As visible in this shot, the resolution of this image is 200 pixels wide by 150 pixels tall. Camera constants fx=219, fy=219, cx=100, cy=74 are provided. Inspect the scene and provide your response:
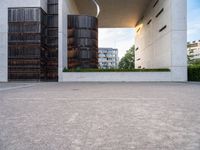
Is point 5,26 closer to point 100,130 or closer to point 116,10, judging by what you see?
point 116,10

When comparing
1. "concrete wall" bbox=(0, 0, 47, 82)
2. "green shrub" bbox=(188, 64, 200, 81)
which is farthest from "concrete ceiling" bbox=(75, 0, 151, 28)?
"green shrub" bbox=(188, 64, 200, 81)

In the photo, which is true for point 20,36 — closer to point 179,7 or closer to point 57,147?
point 179,7

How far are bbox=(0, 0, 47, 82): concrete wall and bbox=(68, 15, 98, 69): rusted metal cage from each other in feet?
18.1

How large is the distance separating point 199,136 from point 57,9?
29019 millimetres

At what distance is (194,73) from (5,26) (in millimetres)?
24511

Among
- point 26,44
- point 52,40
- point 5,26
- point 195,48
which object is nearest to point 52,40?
point 52,40

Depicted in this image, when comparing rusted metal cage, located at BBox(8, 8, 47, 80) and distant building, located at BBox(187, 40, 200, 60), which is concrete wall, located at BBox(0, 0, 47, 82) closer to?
rusted metal cage, located at BBox(8, 8, 47, 80)

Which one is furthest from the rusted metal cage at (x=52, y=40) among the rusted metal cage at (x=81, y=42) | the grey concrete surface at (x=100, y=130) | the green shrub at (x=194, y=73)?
the grey concrete surface at (x=100, y=130)

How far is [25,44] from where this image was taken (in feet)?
91.1

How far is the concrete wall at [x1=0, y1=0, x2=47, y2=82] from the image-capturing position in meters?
27.8

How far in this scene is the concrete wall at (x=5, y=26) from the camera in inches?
1094

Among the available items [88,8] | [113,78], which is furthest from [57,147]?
[88,8]

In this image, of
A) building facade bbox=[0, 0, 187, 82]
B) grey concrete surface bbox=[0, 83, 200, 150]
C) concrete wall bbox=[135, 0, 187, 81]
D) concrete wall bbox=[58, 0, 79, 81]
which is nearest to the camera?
grey concrete surface bbox=[0, 83, 200, 150]

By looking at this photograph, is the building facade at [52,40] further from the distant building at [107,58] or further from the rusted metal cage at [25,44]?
the distant building at [107,58]
